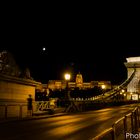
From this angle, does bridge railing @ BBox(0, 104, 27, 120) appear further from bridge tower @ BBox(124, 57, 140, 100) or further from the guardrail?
bridge tower @ BBox(124, 57, 140, 100)

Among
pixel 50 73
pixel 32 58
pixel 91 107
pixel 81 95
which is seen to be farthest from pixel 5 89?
pixel 50 73

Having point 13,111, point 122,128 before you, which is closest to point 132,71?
point 13,111

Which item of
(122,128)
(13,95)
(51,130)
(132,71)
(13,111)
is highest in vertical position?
(132,71)

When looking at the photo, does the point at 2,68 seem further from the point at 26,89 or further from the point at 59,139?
the point at 59,139

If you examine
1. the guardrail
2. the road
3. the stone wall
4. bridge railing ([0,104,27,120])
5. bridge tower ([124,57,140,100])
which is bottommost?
the road

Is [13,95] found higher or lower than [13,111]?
higher

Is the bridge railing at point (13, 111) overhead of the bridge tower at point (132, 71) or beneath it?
beneath

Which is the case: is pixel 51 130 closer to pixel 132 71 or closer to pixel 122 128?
pixel 122 128

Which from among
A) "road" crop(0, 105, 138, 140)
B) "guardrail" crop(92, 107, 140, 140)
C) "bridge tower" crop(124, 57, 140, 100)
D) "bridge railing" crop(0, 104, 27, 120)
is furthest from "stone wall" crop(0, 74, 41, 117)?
"bridge tower" crop(124, 57, 140, 100)

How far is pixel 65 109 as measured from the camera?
128ft

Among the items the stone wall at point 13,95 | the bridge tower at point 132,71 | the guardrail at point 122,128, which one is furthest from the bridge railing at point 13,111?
the bridge tower at point 132,71

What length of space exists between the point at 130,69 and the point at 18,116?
4730 inches

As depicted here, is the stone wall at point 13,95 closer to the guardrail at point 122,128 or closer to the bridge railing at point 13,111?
the bridge railing at point 13,111

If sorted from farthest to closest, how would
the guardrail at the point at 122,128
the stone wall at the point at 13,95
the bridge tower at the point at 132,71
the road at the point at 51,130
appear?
the bridge tower at the point at 132,71 → the stone wall at the point at 13,95 → the road at the point at 51,130 → the guardrail at the point at 122,128
